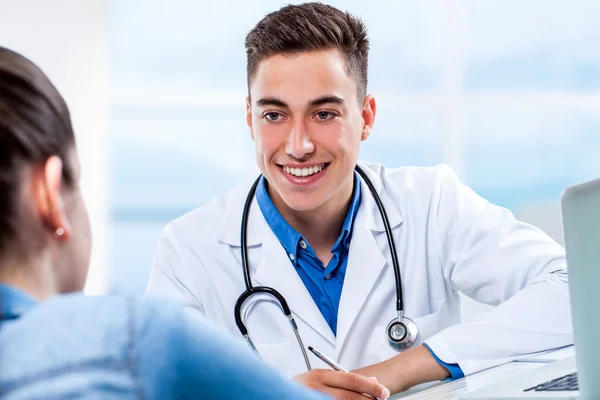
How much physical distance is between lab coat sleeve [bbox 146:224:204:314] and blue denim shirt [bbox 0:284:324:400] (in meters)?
1.16

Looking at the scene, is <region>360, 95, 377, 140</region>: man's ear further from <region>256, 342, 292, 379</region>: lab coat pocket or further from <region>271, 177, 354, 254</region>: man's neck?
<region>256, 342, 292, 379</region>: lab coat pocket

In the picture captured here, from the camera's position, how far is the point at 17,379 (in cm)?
52

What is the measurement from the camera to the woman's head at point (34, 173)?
0.58 meters

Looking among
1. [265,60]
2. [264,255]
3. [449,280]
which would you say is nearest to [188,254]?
[264,255]

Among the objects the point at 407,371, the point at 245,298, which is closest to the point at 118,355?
the point at 407,371

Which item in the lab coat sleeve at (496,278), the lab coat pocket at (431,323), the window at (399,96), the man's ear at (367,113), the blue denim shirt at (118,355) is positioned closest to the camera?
the blue denim shirt at (118,355)

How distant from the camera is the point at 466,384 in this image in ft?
4.02

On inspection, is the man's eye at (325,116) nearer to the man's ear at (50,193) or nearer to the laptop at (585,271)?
the laptop at (585,271)

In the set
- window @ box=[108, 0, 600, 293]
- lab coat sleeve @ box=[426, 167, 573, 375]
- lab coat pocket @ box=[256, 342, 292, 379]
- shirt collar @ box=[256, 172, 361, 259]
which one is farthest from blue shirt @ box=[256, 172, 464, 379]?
window @ box=[108, 0, 600, 293]

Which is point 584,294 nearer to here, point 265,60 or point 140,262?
point 265,60

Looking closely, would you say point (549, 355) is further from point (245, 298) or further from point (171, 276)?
point (171, 276)

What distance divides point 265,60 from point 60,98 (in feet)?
3.77

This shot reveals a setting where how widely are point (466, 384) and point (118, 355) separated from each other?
82cm

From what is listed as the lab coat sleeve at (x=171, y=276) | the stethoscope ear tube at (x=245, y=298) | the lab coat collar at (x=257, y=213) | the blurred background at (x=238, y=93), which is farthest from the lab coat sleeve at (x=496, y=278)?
the blurred background at (x=238, y=93)
